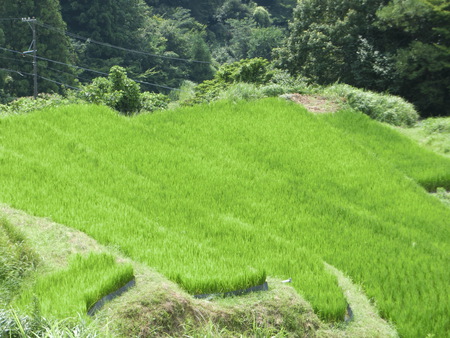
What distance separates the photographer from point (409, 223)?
656cm

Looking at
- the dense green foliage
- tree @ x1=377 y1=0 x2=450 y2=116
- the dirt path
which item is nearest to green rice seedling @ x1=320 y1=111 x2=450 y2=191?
the dirt path

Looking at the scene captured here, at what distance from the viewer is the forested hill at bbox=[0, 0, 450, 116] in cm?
1720

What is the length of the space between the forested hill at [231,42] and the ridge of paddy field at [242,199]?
27.7 ft

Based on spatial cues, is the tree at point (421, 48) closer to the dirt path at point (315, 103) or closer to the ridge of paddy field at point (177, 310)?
the dirt path at point (315, 103)

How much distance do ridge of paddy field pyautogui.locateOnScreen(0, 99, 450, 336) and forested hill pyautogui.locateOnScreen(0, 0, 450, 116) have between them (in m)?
8.45

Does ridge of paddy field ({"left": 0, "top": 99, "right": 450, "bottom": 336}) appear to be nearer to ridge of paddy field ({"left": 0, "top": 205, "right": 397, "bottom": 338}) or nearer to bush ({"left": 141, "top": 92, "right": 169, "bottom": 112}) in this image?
ridge of paddy field ({"left": 0, "top": 205, "right": 397, "bottom": 338})

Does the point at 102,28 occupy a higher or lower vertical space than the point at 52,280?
lower

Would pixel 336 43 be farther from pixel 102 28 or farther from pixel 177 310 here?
pixel 102 28

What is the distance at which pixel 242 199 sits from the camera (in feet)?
21.9

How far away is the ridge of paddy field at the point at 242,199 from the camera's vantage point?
4559mm

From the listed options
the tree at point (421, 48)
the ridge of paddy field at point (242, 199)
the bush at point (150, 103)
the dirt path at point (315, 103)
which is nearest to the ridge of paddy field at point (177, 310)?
the ridge of paddy field at point (242, 199)

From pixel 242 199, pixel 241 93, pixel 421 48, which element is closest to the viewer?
pixel 242 199

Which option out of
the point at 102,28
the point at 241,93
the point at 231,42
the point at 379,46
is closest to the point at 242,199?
the point at 241,93

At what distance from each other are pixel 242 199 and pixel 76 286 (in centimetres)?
339
